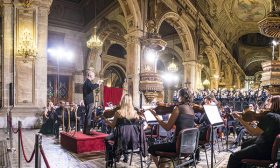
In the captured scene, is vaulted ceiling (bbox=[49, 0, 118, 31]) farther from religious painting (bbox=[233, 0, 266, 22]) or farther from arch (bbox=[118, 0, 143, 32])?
religious painting (bbox=[233, 0, 266, 22])

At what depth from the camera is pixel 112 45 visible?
74.7ft

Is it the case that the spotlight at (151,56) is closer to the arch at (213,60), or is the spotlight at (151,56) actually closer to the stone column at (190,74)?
the stone column at (190,74)

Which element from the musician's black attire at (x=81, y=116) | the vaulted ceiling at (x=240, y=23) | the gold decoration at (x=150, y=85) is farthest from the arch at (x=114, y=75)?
the gold decoration at (x=150, y=85)

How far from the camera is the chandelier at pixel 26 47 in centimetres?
930

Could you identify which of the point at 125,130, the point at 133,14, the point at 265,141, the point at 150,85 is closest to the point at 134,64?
the point at 133,14

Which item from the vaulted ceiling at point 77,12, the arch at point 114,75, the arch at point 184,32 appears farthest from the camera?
the arch at point 114,75

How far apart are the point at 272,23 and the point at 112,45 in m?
16.4

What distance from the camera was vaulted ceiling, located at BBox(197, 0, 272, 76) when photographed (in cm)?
2231

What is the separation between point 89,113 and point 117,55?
17.2m

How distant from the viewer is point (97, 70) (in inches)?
805

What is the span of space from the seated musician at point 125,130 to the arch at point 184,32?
36.2 feet

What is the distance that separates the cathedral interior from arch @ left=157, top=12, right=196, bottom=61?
67mm

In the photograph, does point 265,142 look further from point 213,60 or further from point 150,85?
point 213,60

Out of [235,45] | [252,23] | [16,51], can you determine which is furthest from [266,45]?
[16,51]
